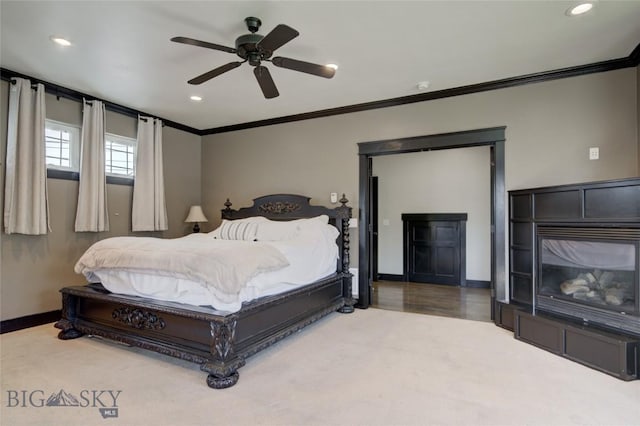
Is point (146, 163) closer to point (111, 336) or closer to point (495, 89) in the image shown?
point (111, 336)

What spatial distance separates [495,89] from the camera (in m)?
3.89

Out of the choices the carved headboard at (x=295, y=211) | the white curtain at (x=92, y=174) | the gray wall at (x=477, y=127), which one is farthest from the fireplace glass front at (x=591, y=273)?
the white curtain at (x=92, y=174)

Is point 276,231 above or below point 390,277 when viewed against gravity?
above

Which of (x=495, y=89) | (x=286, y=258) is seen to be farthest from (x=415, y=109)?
(x=286, y=258)

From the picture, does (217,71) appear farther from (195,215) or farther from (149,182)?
(195,215)

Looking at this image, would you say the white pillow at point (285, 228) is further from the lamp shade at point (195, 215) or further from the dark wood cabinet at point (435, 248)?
the dark wood cabinet at point (435, 248)

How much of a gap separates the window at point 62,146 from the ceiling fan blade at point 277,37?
3.06 metres

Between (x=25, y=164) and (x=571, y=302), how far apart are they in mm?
5506

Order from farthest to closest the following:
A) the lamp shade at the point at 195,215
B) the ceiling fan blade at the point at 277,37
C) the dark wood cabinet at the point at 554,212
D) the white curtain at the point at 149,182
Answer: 1. the lamp shade at the point at 195,215
2. the white curtain at the point at 149,182
3. the dark wood cabinet at the point at 554,212
4. the ceiling fan blade at the point at 277,37

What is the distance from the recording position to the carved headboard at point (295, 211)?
4496 mm

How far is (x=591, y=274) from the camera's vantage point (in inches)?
115

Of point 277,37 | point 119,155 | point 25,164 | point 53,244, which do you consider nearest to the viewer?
point 277,37

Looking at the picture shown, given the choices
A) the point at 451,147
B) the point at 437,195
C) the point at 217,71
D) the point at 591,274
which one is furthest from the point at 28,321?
the point at 437,195

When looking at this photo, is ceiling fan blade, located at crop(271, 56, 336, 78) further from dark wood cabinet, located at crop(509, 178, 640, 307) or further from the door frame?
dark wood cabinet, located at crop(509, 178, 640, 307)
